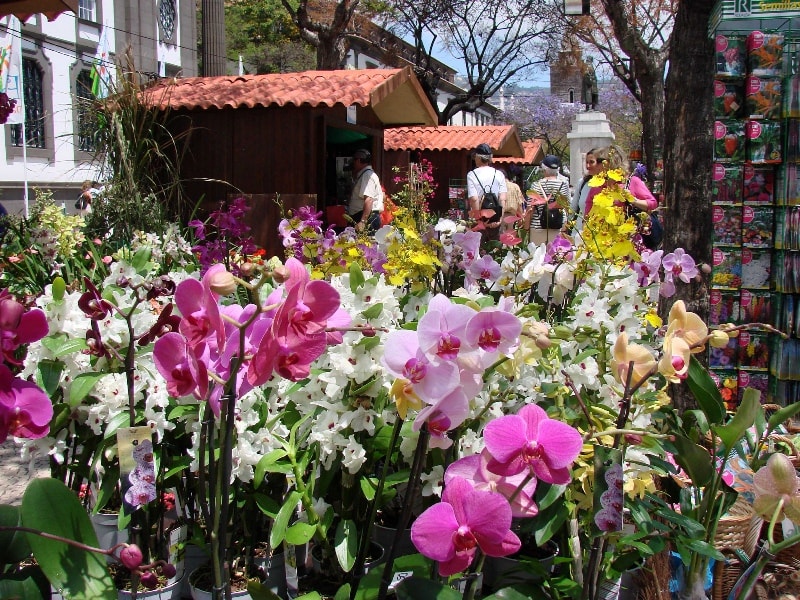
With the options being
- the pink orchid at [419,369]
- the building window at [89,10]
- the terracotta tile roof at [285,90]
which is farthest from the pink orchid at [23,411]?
the building window at [89,10]

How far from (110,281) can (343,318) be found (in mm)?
1149

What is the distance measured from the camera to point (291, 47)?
3203 centimetres

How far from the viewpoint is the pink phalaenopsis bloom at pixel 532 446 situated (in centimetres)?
100

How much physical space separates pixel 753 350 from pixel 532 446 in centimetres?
420

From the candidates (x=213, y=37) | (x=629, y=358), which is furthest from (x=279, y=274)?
(x=213, y=37)

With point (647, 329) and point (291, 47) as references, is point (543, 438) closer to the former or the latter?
point (647, 329)

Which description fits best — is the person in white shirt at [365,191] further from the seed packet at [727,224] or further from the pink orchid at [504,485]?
the pink orchid at [504,485]

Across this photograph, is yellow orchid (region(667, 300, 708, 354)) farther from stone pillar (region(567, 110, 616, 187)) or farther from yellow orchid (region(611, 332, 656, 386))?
stone pillar (region(567, 110, 616, 187))

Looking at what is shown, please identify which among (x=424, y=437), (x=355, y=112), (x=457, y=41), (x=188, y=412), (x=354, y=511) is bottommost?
(x=354, y=511)

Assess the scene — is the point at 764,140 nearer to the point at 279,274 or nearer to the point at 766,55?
the point at 766,55

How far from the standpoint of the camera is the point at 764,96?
177 inches

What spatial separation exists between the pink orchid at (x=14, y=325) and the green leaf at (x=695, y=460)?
110 centimetres

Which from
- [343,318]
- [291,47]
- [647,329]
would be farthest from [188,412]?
[291,47]

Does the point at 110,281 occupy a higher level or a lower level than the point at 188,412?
higher
